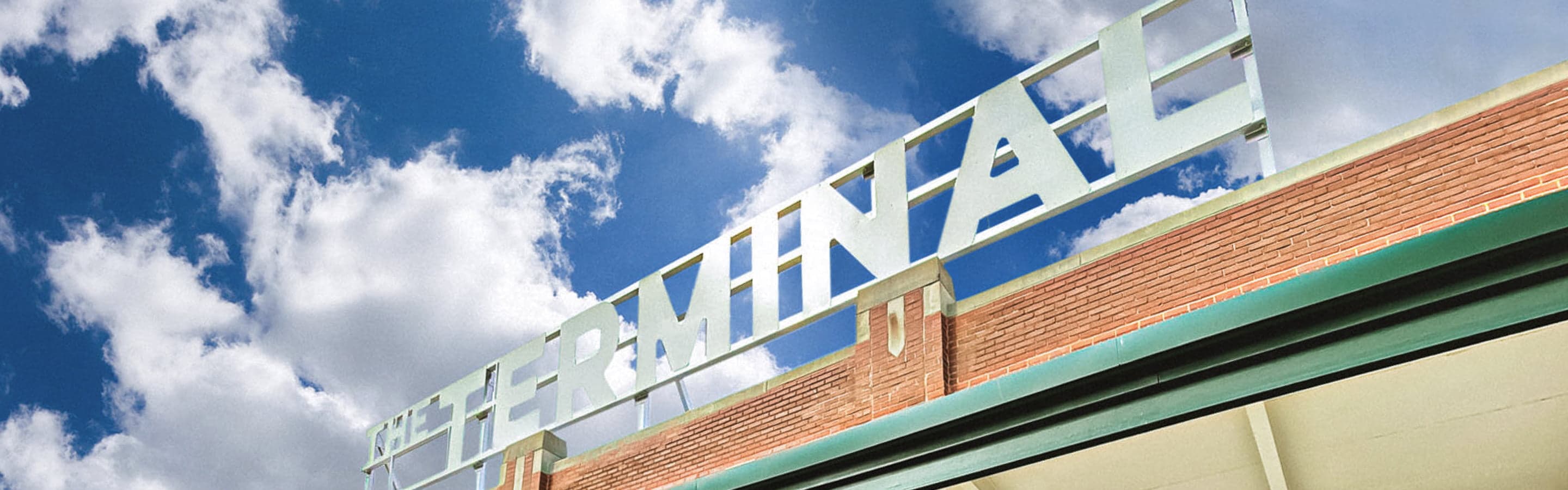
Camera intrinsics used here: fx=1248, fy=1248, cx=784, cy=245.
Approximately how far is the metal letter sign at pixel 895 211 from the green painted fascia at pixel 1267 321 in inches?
97.8

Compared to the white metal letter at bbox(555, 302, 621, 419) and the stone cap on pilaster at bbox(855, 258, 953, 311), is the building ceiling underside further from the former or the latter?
the white metal letter at bbox(555, 302, 621, 419)

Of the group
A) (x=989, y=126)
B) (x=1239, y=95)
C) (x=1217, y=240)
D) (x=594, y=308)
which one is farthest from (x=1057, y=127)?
(x=594, y=308)

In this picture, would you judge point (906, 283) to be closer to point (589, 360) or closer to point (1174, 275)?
point (1174, 275)

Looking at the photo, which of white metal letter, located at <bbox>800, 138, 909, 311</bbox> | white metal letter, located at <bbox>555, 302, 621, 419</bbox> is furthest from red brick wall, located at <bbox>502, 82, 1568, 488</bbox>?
white metal letter, located at <bbox>555, 302, 621, 419</bbox>

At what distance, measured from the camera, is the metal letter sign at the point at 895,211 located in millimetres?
A: 12188

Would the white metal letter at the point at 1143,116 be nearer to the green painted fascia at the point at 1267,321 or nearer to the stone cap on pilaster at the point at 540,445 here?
the green painted fascia at the point at 1267,321

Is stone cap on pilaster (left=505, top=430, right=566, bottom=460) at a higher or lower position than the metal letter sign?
lower

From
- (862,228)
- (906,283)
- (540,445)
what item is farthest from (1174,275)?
(540,445)

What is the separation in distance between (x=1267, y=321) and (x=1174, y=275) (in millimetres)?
1738

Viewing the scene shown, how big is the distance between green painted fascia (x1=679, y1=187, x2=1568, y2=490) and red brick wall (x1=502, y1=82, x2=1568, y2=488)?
0.98 metres

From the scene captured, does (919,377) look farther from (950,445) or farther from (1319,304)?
(1319,304)

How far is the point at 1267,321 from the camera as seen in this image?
28.7 ft

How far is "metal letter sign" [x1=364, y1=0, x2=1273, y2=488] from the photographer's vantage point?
1219cm

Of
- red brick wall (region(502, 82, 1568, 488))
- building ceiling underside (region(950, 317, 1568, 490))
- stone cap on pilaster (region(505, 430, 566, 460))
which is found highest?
stone cap on pilaster (region(505, 430, 566, 460))
